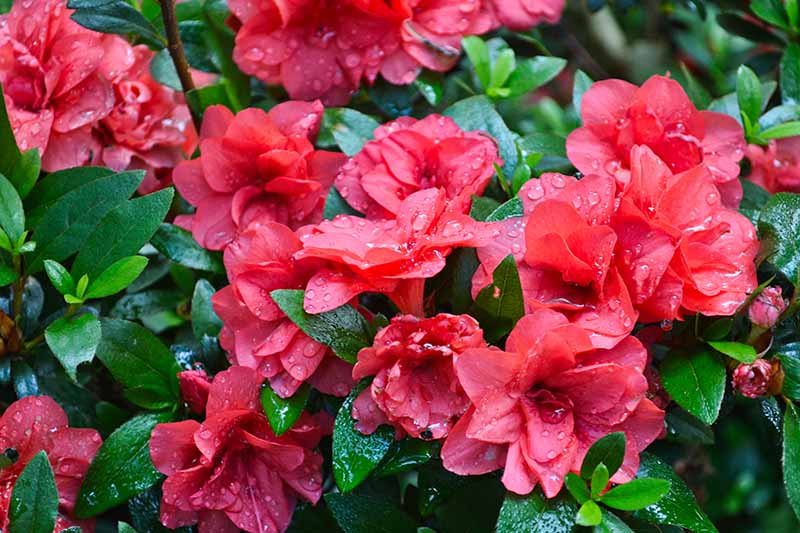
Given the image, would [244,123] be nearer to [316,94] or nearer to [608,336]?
[316,94]

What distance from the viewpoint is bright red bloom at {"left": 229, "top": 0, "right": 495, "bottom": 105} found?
1290 millimetres

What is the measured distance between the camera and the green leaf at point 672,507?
3.11 ft

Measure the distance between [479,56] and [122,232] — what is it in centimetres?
57

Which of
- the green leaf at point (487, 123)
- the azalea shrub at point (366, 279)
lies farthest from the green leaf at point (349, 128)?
the green leaf at point (487, 123)

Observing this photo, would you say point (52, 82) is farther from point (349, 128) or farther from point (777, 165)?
point (777, 165)

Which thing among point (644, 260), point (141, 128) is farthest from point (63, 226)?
point (644, 260)

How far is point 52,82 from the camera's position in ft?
3.99

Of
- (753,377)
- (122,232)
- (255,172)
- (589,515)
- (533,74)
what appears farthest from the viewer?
(533,74)

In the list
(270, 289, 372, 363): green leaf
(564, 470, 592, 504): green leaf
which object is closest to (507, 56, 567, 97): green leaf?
(270, 289, 372, 363): green leaf

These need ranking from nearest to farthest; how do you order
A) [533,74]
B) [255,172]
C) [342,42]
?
1. [255,172]
2. [342,42]
3. [533,74]

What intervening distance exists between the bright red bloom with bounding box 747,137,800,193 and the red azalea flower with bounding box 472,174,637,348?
464 millimetres

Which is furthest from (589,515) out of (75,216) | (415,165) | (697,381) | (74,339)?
(75,216)

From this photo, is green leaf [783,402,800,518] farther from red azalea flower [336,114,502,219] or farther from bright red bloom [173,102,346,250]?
bright red bloom [173,102,346,250]

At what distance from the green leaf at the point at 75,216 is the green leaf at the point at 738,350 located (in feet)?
2.24
